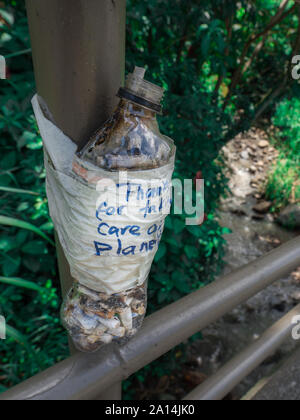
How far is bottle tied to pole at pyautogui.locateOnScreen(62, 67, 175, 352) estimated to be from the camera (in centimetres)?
60

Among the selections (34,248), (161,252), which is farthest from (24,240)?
(161,252)

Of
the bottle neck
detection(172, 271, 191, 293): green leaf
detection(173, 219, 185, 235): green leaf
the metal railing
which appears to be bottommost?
detection(172, 271, 191, 293): green leaf

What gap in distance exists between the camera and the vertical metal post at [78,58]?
0.56 m

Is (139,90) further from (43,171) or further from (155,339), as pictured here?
(43,171)

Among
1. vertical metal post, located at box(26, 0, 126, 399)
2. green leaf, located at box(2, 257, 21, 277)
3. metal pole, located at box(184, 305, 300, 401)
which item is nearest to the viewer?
vertical metal post, located at box(26, 0, 126, 399)

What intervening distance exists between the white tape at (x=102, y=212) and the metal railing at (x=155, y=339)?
0.50 ft

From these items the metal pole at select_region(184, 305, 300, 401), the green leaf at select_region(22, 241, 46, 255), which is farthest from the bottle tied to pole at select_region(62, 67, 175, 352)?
the green leaf at select_region(22, 241, 46, 255)

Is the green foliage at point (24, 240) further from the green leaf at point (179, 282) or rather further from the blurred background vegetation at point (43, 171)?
the green leaf at point (179, 282)

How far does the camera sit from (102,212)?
0.61 metres

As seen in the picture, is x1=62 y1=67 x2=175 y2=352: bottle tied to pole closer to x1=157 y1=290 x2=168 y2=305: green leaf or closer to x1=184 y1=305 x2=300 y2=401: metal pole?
x1=184 y1=305 x2=300 y2=401: metal pole

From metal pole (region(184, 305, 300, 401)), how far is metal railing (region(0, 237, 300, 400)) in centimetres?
5

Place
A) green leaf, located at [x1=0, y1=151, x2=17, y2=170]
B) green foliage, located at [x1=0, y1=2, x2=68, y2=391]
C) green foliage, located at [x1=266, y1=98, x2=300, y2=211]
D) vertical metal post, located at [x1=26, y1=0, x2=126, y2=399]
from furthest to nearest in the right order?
green foliage, located at [x1=266, y1=98, x2=300, y2=211]
green leaf, located at [x1=0, y1=151, x2=17, y2=170]
green foliage, located at [x1=0, y1=2, x2=68, y2=391]
vertical metal post, located at [x1=26, y1=0, x2=126, y2=399]

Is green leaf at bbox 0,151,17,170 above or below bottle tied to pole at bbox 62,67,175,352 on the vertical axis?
below

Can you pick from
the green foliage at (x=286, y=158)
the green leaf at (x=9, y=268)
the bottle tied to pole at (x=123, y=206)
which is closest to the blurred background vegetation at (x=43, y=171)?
the green leaf at (x=9, y=268)
